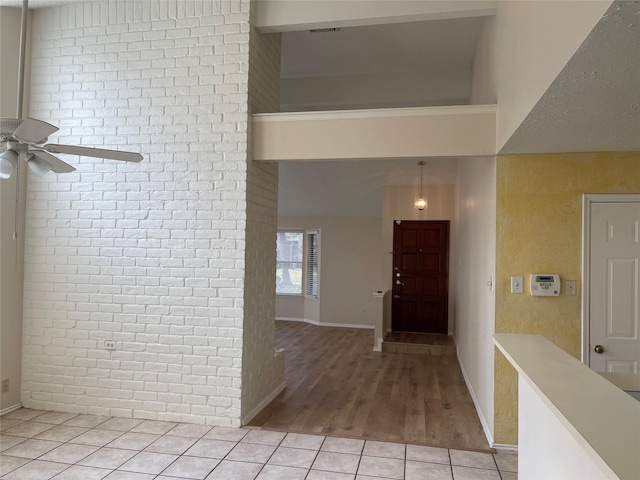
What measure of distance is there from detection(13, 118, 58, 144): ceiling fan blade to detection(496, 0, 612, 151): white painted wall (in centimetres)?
230

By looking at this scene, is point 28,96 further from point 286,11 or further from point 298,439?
point 298,439

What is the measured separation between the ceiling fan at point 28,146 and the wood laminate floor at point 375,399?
249 cm

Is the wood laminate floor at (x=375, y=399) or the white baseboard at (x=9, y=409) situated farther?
the white baseboard at (x=9, y=409)

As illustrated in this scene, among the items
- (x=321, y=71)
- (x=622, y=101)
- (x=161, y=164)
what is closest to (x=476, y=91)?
(x=321, y=71)

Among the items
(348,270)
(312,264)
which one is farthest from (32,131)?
(312,264)

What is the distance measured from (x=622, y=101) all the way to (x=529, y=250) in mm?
1471

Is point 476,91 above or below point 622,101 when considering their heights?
above

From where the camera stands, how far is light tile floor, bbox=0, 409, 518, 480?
2.78 m

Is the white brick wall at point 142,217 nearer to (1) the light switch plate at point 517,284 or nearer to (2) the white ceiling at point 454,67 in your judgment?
(2) the white ceiling at point 454,67

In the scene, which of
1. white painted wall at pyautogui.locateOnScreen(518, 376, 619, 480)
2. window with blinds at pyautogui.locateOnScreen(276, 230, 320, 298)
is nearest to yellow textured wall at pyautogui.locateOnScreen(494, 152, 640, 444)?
white painted wall at pyautogui.locateOnScreen(518, 376, 619, 480)

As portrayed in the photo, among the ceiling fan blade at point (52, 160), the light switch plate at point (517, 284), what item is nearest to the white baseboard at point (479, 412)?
the light switch plate at point (517, 284)

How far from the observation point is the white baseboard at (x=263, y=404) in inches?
142

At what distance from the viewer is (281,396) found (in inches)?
170

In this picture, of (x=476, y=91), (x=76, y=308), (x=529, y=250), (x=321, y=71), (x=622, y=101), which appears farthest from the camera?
(x=321, y=71)
